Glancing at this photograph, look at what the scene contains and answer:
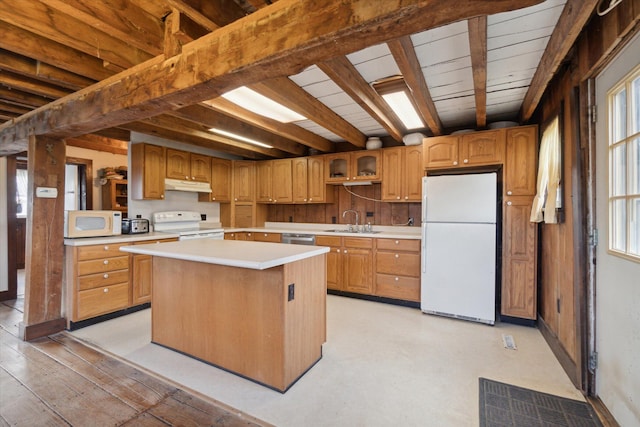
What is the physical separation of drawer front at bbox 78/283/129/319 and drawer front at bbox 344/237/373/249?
2.82m

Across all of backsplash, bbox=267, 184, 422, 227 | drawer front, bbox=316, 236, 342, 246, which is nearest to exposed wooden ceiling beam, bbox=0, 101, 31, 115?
backsplash, bbox=267, 184, 422, 227

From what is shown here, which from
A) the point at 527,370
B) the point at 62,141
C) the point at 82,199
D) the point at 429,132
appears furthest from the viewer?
the point at 82,199

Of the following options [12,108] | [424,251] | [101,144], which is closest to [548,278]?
[424,251]

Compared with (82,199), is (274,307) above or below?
below

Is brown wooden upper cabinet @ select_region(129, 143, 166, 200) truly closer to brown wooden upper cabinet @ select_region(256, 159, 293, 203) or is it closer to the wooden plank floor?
brown wooden upper cabinet @ select_region(256, 159, 293, 203)

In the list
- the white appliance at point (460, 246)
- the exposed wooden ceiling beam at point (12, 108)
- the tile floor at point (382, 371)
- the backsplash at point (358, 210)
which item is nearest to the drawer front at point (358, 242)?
the backsplash at point (358, 210)

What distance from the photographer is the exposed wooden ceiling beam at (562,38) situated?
1.49 metres

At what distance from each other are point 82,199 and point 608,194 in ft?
24.8

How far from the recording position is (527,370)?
2.34m

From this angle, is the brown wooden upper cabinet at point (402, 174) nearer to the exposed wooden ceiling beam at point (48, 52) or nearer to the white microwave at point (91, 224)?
the exposed wooden ceiling beam at point (48, 52)

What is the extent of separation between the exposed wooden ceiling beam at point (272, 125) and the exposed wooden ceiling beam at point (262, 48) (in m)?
0.78

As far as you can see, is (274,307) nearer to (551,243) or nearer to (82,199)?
(551,243)

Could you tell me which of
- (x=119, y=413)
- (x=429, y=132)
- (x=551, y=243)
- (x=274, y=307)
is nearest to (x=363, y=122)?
(x=429, y=132)

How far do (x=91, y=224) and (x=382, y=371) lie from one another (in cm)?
354
